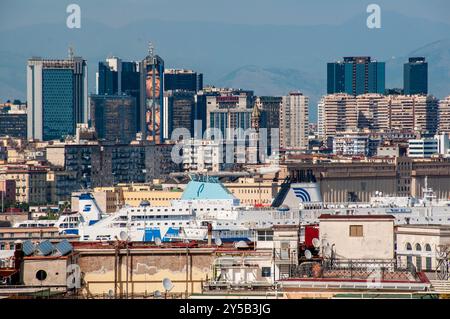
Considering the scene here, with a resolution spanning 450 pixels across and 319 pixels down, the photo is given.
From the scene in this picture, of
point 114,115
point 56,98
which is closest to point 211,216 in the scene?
point 56,98

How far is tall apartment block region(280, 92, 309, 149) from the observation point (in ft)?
346

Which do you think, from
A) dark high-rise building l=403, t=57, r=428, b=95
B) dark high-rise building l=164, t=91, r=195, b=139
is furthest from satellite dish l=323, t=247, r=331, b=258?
dark high-rise building l=164, t=91, r=195, b=139

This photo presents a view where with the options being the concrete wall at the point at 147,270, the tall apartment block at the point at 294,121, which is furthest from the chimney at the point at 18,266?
the tall apartment block at the point at 294,121

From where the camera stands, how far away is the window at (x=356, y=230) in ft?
40.3

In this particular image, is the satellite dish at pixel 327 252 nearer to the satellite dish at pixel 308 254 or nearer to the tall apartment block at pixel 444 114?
the satellite dish at pixel 308 254

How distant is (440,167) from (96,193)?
2173cm

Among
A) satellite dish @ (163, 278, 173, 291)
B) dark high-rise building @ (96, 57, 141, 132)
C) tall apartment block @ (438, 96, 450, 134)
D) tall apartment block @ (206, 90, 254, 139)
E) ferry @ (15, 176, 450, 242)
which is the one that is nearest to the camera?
satellite dish @ (163, 278, 173, 291)

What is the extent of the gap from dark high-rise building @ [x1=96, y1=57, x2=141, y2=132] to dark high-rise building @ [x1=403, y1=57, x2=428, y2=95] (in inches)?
549

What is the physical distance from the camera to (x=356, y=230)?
12.3 m

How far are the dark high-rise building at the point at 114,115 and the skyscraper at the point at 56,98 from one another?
686 millimetres

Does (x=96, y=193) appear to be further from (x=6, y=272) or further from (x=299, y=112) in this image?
(x=299, y=112)

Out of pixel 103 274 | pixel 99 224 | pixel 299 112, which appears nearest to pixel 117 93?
pixel 299 112

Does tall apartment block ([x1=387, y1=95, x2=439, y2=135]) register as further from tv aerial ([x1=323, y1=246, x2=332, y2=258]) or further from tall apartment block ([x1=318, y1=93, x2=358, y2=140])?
tv aerial ([x1=323, y1=246, x2=332, y2=258])

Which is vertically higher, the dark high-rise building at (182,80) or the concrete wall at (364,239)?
the dark high-rise building at (182,80)
